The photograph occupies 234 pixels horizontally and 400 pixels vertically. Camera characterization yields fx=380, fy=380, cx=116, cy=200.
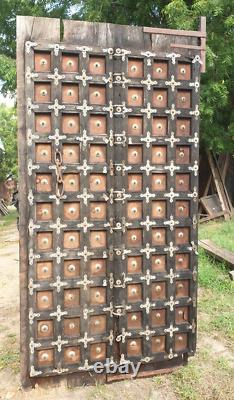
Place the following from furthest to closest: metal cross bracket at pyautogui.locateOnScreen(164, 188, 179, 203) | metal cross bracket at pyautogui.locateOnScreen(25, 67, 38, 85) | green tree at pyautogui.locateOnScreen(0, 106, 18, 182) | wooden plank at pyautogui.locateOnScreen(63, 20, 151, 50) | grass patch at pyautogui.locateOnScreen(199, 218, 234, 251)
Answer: green tree at pyautogui.locateOnScreen(0, 106, 18, 182)
grass patch at pyautogui.locateOnScreen(199, 218, 234, 251)
metal cross bracket at pyautogui.locateOnScreen(164, 188, 179, 203)
wooden plank at pyautogui.locateOnScreen(63, 20, 151, 50)
metal cross bracket at pyautogui.locateOnScreen(25, 67, 38, 85)

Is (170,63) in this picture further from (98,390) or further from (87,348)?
(98,390)

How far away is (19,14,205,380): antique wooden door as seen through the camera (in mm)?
3381

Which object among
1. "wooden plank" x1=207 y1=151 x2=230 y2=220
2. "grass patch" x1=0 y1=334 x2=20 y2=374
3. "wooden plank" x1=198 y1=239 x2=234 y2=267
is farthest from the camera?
"wooden plank" x1=207 y1=151 x2=230 y2=220

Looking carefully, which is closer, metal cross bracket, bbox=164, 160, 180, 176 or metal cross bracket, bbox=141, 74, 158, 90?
metal cross bracket, bbox=141, 74, 158, 90

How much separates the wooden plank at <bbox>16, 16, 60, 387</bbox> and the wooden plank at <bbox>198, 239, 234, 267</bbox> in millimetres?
4191

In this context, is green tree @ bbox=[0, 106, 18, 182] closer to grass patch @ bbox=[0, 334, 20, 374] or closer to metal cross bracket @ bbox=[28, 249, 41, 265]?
grass patch @ bbox=[0, 334, 20, 374]

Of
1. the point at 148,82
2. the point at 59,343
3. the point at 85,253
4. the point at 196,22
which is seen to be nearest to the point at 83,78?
the point at 148,82

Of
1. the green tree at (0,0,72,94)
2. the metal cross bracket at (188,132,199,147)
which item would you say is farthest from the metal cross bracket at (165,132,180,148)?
the green tree at (0,0,72,94)

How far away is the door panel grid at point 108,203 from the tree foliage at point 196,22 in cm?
589

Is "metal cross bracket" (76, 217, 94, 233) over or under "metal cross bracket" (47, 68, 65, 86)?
under

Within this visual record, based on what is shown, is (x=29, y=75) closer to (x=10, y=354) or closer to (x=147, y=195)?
(x=147, y=195)

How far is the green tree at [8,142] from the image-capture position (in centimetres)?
2916

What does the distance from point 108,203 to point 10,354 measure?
6.94 ft

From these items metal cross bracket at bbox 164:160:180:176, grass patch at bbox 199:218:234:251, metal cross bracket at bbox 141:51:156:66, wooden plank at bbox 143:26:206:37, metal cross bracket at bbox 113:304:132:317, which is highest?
wooden plank at bbox 143:26:206:37
